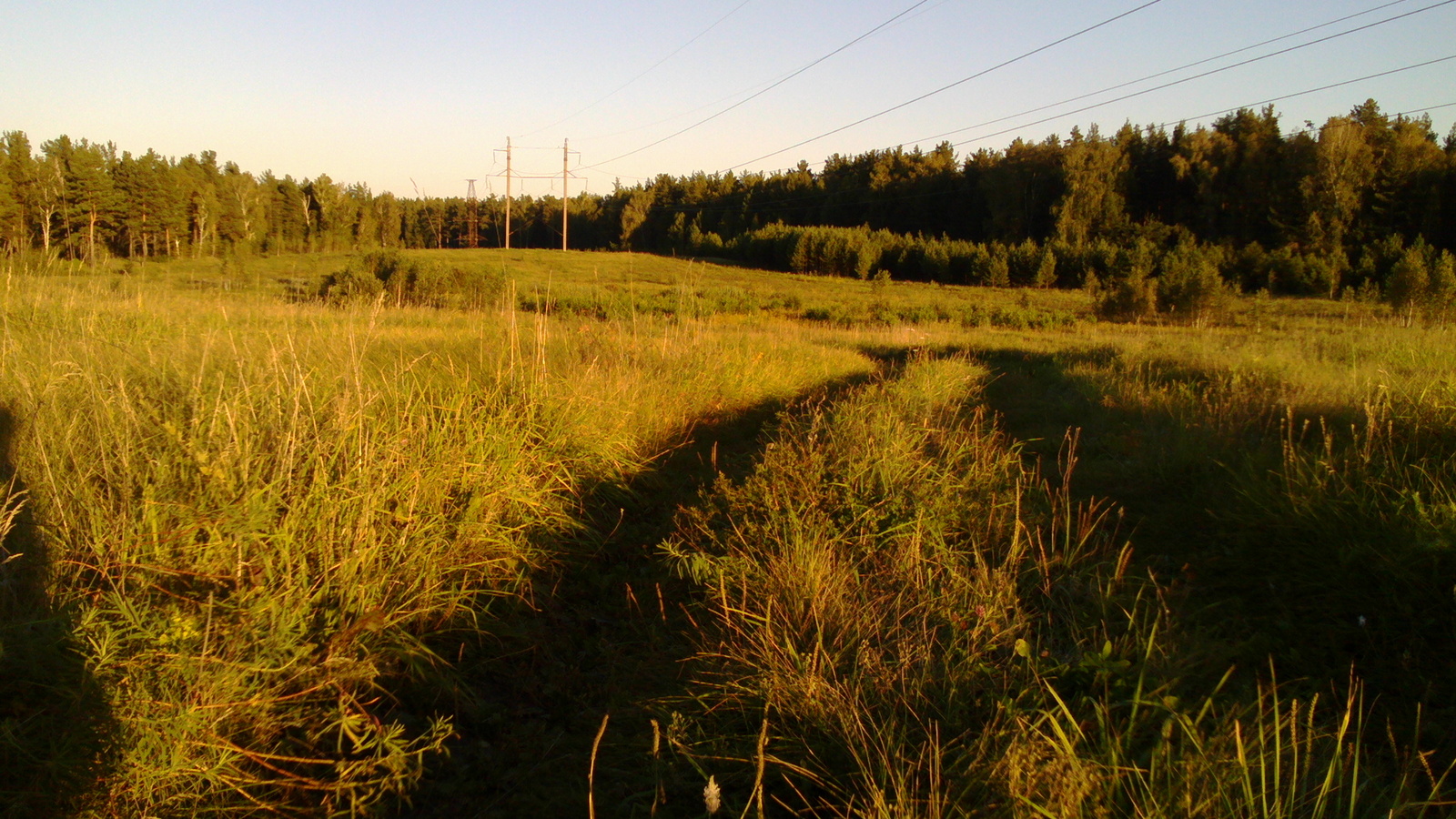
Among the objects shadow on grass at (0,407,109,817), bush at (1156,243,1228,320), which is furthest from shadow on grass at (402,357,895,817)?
bush at (1156,243,1228,320)

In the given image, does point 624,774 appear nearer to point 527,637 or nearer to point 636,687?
point 636,687

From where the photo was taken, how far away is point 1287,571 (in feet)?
12.2

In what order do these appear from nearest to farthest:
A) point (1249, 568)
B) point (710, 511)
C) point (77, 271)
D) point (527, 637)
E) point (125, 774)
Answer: point (125, 774)
point (527, 637)
point (1249, 568)
point (710, 511)
point (77, 271)

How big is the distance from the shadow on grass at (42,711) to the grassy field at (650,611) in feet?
0.04

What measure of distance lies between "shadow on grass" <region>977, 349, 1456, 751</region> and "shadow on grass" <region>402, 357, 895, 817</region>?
1955 mm

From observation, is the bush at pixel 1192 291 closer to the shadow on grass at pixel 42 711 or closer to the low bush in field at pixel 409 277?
the low bush in field at pixel 409 277

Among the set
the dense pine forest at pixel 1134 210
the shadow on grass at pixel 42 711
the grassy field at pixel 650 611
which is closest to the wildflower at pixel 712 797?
the grassy field at pixel 650 611

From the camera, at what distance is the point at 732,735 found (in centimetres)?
246

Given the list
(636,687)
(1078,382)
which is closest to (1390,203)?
(1078,382)

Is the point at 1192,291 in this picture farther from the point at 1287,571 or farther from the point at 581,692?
the point at 581,692

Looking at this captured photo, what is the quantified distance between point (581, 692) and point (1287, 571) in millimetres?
3365

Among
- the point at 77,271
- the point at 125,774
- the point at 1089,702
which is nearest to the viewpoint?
the point at 125,774

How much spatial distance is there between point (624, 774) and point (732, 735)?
0.36 meters

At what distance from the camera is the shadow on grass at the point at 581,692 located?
2.39 metres
